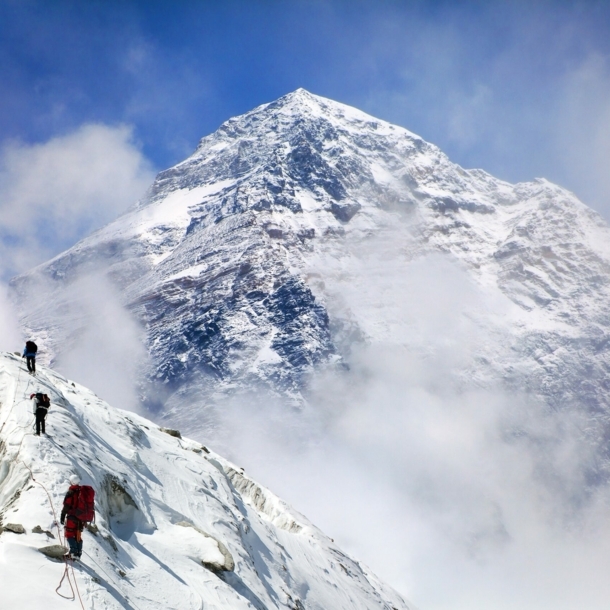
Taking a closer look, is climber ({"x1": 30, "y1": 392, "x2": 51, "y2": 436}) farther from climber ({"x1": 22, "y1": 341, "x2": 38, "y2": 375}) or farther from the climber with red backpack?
climber ({"x1": 22, "y1": 341, "x2": 38, "y2": 375})

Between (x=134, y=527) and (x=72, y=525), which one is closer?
(x=72, y=525)

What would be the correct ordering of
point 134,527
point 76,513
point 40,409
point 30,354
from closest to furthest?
point 76,513 < point 40,409 < point 134,527 < point 30,354

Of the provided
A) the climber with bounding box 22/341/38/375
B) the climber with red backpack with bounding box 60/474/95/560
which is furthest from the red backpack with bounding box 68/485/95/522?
the climber with bounding box 22/341/38/375

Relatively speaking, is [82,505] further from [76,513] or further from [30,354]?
[30,354]

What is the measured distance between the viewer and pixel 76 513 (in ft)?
63.6

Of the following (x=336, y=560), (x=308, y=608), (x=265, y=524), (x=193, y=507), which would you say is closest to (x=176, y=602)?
(x=193, y=507)

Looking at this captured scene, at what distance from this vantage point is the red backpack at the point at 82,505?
63.5 feet

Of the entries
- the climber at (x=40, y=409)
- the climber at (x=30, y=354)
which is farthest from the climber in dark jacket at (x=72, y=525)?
the climber at (x=30, y=354)

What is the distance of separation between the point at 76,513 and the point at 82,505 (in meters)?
0.27

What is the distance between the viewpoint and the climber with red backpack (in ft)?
63.6

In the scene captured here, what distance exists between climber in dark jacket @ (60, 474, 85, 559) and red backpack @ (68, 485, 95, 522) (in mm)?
56

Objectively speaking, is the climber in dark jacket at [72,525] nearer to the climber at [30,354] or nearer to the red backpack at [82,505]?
the red backpack at [82,505]

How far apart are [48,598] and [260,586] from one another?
18408mm

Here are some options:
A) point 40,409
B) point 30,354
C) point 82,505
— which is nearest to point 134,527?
point 40,409
